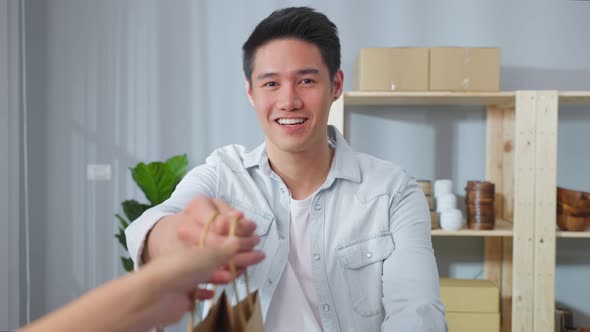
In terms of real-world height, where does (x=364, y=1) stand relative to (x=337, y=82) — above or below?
above

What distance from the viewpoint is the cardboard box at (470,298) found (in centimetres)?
268

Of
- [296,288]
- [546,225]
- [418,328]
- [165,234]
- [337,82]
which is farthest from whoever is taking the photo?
[546,225]

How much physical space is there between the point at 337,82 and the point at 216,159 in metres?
0.37

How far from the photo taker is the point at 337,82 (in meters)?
1.56

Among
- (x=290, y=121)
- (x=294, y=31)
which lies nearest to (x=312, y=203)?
(x=290, y=121)

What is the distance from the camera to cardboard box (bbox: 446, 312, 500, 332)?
2668 millimetres

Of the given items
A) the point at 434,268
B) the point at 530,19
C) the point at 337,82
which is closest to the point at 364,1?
the point at 530,19

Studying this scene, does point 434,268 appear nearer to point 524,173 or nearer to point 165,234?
point 165,234

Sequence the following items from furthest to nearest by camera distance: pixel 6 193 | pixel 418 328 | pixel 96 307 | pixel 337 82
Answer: pixel 6 193 < pixel 337 82 < pixel 418 328 < pixel 96 307

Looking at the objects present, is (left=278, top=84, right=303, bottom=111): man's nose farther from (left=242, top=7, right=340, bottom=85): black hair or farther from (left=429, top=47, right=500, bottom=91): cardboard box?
(left=429, top=47, right=500, bottom=91): cardboard box

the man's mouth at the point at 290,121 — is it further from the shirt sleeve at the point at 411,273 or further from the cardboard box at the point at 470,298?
the cardboard box at the point at 470,298

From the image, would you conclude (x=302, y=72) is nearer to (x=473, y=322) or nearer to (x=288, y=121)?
(x=288, y=121)

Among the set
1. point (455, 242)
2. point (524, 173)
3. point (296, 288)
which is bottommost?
point (455, 242)

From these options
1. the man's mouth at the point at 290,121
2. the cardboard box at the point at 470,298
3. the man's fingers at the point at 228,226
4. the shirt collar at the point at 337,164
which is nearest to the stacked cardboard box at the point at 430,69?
the cardboard box at the point at 470,298
